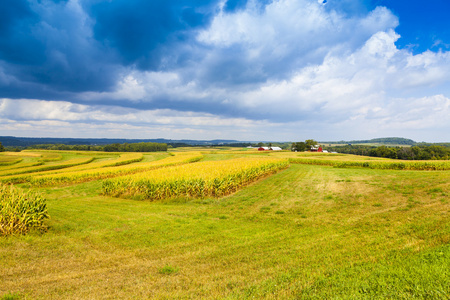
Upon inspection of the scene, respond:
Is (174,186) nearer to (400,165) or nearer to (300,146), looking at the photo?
(400,165)

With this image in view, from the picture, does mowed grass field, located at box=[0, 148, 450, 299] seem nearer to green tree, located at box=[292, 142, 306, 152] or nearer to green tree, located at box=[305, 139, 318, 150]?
green tree, located at box=[305, 139, 318, 150]

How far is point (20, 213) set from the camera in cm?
911

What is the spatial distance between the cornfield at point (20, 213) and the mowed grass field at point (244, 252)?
0.61 metres

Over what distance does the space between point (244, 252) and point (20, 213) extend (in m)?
9.46

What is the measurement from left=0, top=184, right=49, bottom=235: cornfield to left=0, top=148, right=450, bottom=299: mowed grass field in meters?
0.61

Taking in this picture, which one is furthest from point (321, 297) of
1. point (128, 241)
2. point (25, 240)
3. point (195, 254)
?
point (25, 240)

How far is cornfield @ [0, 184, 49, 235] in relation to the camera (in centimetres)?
864

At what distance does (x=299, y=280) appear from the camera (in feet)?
17.5

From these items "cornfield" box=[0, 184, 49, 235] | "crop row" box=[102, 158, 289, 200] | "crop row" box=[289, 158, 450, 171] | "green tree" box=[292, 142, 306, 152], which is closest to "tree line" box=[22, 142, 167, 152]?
"green tree" box=[292, 142, 306, 152]

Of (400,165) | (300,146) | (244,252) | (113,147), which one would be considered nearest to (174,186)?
(244,252)

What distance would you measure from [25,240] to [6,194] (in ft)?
9.12

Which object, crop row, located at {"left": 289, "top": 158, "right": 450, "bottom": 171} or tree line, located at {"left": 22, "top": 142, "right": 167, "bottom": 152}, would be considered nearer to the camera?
crop row, located at {"left": 289, "top": 158, "right": 450, "bottom": 171}

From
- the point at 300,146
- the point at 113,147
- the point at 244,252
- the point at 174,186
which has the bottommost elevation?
the point at 244,252

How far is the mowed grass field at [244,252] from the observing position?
505 centimetres
